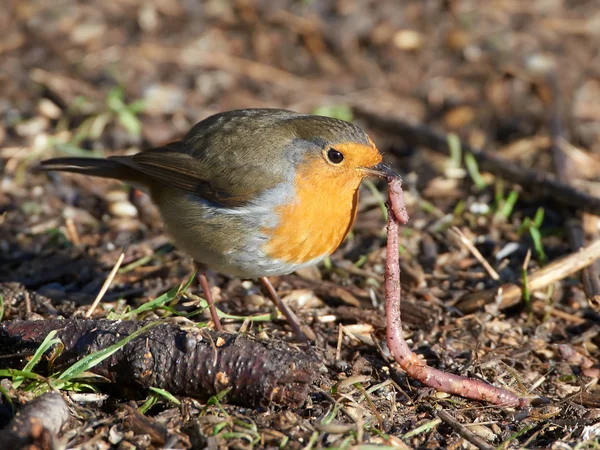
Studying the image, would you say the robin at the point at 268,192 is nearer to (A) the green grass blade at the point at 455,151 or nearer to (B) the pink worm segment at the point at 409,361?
(B) the pink worm segment at the point at 409,361

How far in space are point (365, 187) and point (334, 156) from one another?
1615mm

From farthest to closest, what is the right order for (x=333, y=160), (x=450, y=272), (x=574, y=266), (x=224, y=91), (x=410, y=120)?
(x=224, y=91), (x=410, y=120), (x=450, y=272), (x=574, y=266), (x=333, y=160)

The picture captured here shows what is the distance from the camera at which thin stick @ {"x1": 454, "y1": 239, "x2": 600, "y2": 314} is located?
4.18 metres

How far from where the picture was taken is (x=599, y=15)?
723 centimetres

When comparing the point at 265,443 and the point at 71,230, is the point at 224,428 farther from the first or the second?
the point at 71,230

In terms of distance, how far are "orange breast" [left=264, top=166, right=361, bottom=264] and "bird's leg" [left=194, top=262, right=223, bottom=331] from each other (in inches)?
15.5

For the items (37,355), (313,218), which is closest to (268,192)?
(313,218)

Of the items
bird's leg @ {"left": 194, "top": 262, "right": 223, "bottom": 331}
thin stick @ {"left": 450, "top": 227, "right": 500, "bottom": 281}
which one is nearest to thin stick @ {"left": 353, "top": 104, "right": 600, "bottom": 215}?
thin stick @ {"left": 450, "top": 227, "right": 500, "bottom": 281}

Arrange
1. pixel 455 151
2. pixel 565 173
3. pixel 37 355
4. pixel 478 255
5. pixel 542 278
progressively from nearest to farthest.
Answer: pixel 37 355 → pixel 542 278 → pixel 478 255 → pixel 565 173 → pixel 455 151

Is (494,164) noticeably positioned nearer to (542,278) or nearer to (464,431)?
(542,278)

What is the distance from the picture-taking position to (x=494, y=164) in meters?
5.38

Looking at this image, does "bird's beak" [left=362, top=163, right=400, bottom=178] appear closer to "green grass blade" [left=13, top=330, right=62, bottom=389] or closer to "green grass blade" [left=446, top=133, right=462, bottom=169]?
"green grass blade" [left=13, top=330, right=62, bottom=389]

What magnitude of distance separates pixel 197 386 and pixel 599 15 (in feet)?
19.5

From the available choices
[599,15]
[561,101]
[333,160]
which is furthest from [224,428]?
[599,15]
